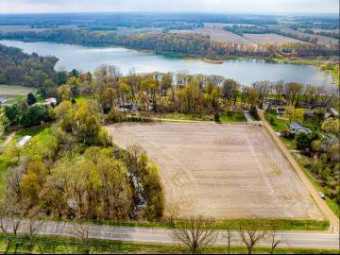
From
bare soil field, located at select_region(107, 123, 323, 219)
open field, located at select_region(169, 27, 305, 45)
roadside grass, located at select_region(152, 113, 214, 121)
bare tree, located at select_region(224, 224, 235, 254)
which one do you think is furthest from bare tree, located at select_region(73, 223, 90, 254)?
open field, located at select_region(169, 27, 305, 45)

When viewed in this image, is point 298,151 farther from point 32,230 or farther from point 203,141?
point 32,230

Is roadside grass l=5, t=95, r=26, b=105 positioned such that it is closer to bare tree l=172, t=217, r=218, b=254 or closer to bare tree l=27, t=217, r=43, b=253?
bare tree l=27, t=217, r=43, b=253

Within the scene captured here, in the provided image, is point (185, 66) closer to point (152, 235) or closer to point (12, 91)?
point (12, 91)

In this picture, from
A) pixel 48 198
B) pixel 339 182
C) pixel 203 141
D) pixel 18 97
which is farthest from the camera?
pixel 18 97

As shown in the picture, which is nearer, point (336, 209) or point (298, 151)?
point (336, 209)

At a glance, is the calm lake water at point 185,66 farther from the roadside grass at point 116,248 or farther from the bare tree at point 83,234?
the bare tree at point 83,234

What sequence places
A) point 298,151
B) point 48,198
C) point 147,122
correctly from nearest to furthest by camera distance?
point 48,198 → point 298,151 → point 147,122

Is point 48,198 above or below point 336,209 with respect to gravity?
above

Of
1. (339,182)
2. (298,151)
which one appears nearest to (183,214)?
(339,182)
